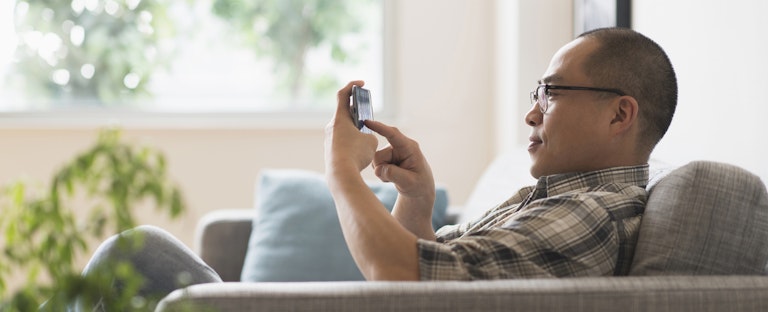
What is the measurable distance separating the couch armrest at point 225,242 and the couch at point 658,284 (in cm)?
138

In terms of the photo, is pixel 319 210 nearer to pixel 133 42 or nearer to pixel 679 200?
pixel 679 200

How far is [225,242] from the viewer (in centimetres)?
256

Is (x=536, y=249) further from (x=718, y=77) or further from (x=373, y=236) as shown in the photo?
(x=718, y=77)

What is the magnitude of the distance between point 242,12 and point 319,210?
158 centimetres

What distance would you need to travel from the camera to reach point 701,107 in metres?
1.98

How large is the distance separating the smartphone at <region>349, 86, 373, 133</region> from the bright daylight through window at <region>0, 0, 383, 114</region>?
2.29 m

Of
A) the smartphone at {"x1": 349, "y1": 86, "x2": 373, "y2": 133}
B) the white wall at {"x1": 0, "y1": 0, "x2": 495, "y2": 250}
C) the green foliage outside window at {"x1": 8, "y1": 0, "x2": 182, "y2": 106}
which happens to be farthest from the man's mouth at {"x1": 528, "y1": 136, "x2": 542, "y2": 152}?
the green foliage outside window at {"x1": 8, "y1": 0, "x2": 182, "y2": 106}

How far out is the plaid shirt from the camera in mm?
1228

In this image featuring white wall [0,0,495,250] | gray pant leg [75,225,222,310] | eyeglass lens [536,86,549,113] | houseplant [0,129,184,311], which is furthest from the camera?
white wall [0,0,495,250]

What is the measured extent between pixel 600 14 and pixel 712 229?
1.58 m

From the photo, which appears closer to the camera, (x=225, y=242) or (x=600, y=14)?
(x=225, y=242)

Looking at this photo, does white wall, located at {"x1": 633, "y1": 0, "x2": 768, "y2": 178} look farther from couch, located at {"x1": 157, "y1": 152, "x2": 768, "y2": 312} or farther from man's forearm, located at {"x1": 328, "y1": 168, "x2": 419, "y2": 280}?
man's forearm, located at {"x1": 328, "y1": 168, "x2": 419, "y2": 280}

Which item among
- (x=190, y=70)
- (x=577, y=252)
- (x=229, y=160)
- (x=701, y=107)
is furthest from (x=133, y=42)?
(x=577, y=252)

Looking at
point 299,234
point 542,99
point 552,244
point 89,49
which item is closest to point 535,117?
point 542,99
